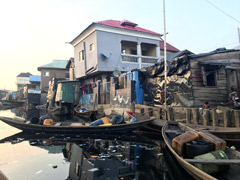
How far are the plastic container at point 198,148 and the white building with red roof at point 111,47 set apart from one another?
15.2 metres

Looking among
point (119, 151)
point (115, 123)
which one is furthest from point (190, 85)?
point (119, 151)

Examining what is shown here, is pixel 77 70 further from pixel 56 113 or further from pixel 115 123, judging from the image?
pixel 115 123

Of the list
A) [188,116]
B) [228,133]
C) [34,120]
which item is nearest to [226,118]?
[228,133]

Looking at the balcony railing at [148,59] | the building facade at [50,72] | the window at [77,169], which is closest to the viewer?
the window at [77,169]

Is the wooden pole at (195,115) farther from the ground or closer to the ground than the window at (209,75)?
closer to the ground

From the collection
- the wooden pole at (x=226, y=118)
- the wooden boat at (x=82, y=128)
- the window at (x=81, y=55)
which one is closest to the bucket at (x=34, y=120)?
the wooden boat at (x=82, y=128)

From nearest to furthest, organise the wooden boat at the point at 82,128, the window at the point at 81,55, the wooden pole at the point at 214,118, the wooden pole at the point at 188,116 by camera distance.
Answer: the wooden pole at the point at 214,118 → the wooden pole at the point at 188,116 → the wooden boat at the point at 82,128 → the window at the point at 81,55

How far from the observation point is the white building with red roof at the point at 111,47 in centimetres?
1959

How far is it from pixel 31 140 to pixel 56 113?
37.9 ft

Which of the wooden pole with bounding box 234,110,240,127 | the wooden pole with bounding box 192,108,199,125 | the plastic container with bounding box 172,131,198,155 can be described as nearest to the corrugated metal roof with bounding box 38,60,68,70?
the wooden pole with bounding box 192,108,199,125

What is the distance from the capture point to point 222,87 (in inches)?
435

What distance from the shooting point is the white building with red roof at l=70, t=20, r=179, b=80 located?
19594mm

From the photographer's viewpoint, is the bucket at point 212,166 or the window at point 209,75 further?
the window at point 209,75

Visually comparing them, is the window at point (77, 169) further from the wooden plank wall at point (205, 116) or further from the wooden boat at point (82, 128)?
the wooden plank wall at point (205, 116)
